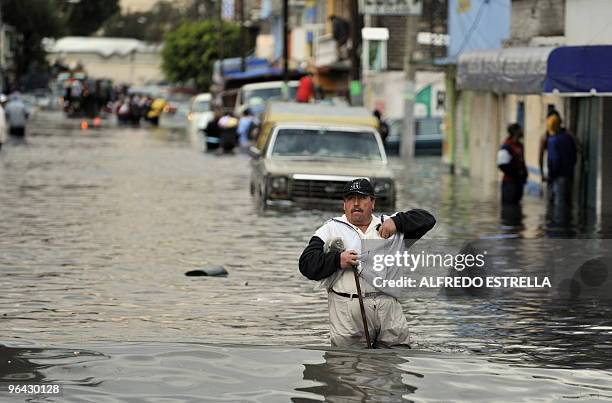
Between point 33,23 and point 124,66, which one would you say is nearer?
point 33,23

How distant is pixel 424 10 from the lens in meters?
60.0

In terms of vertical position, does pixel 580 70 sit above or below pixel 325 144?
above

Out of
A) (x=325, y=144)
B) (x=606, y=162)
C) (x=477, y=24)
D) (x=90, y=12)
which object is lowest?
(x=90, y=12)

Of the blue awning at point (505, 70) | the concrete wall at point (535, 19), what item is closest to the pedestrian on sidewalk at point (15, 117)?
the blue awning at point (505, 70)

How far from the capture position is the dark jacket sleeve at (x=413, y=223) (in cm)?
1059

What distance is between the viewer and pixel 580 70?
24.0 meters

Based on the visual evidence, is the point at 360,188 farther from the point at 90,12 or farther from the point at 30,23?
the point at 90,12

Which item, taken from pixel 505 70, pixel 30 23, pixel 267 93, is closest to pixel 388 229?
pixel 505 70

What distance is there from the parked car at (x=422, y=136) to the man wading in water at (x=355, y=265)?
40.2 metres

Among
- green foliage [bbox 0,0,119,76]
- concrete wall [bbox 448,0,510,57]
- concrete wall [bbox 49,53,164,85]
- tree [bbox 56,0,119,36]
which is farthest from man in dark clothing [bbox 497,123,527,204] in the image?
concrete wall [bbox 49,53,164,85]

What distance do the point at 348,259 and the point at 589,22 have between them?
1710 centimetres

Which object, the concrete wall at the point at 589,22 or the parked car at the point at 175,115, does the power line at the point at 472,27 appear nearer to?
the concrete wall at the point at 589,22

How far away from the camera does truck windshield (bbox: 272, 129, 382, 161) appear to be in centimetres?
2734

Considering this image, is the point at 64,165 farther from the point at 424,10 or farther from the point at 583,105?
the point at 424,10
